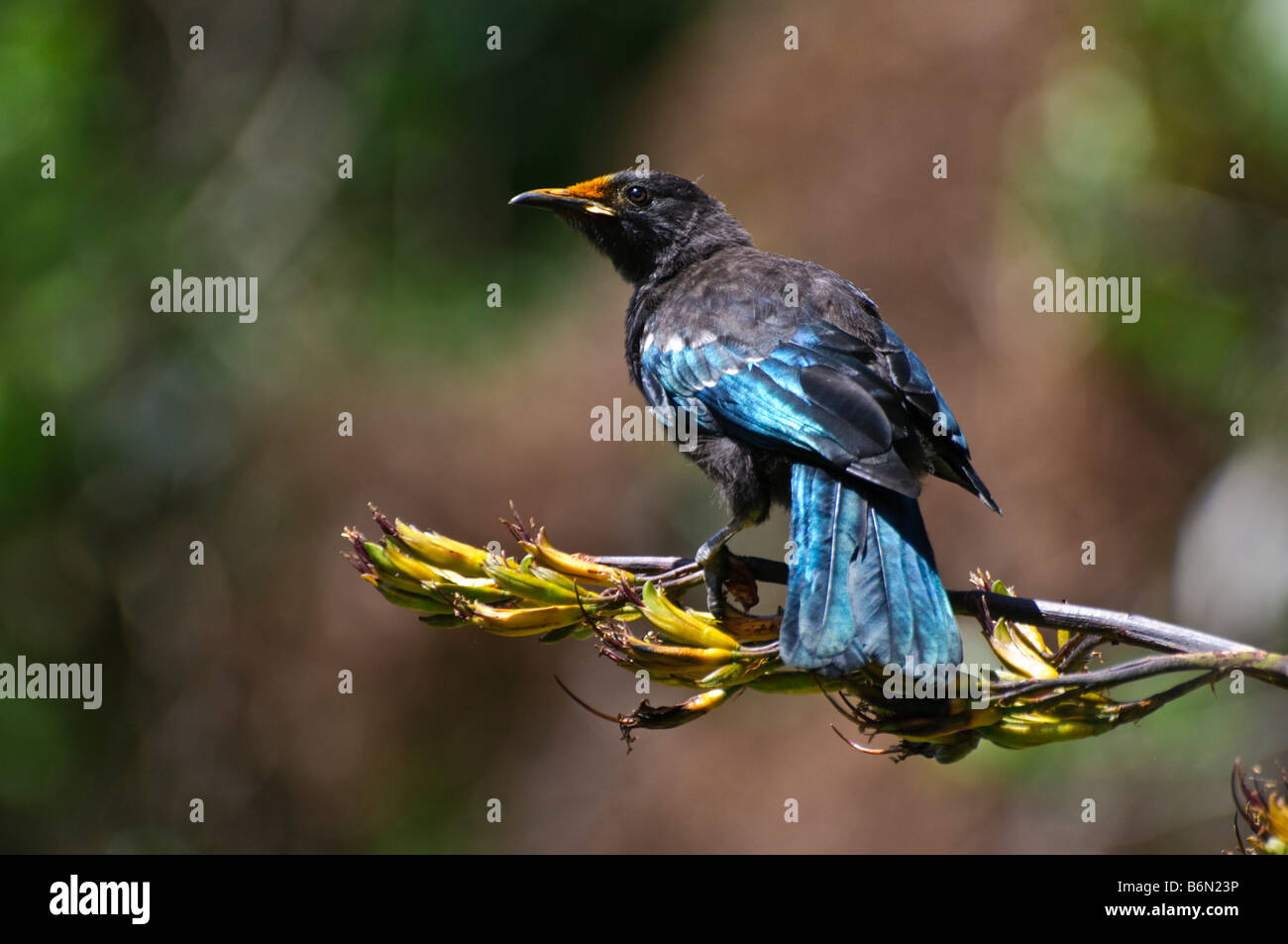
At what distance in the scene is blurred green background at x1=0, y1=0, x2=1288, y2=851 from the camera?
7367mm

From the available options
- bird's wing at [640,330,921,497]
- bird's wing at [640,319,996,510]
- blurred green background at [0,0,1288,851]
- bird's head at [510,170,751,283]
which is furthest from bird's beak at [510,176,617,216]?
blurred green background at [0,0,1288,851]

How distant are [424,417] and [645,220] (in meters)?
4.83

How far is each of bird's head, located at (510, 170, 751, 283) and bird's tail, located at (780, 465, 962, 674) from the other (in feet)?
5.66

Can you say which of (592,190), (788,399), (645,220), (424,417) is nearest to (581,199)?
(592,190)

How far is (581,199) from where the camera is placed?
457cm

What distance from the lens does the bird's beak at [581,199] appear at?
4.49 meters

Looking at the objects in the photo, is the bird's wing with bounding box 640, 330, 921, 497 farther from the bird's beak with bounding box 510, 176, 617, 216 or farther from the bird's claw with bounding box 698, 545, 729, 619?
the bird's beak with bounding box 510, 176, 617, 216

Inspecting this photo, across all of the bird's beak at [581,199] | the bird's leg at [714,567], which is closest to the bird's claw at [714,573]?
the bird's leg at [714,567]

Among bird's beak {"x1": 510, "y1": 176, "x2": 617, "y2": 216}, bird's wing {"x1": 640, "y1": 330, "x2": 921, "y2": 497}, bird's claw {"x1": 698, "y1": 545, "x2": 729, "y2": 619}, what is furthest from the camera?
bird's beak {"x1": 510, "y1": 176, "x2": 617, "y2": 216}

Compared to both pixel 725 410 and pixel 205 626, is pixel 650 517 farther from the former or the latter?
pixel 725 410

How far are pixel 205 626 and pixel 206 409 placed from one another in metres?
1.48

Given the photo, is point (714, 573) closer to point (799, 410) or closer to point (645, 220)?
point (799, 410)

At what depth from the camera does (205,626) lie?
8453mm
